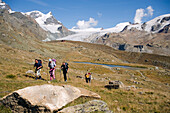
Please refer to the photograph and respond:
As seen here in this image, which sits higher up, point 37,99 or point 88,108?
point 37,99

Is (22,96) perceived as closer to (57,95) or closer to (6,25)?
(57,95)

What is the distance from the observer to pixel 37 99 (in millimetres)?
8297

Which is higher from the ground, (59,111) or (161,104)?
(59,111)

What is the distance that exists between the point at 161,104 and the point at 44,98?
13.8 meters

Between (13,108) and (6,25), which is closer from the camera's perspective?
(13,108)

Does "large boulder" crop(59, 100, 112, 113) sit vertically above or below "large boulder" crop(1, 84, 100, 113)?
below

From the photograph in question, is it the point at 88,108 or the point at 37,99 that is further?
the point at 88,108

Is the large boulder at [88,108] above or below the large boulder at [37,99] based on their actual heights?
below

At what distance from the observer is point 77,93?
10586 mm

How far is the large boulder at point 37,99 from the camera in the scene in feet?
25.9

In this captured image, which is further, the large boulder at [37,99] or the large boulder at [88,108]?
the large boulder at [88,108]

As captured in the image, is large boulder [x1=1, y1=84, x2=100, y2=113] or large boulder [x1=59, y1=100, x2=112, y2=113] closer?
large boulder [x1=1, y1=84, x2=100, y2=113]

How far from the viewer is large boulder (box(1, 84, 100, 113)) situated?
7.91m

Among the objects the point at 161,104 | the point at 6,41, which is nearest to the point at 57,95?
the point at 161,104
